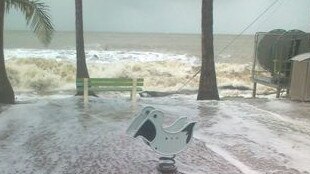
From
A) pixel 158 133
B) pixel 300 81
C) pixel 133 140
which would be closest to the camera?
pixel 158 133

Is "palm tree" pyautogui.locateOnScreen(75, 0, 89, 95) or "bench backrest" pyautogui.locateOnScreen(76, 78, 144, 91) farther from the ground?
"palm tree" pyautogui.locateOnScreen(75, 0, 89, 95)

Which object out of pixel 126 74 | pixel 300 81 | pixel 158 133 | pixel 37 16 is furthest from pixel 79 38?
pixel 126 74

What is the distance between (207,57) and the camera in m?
17.0

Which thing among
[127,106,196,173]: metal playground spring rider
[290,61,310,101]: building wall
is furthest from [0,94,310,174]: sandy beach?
[290,61,310,101]: building wall

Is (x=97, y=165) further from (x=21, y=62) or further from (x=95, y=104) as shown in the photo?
(x=21, y=62)

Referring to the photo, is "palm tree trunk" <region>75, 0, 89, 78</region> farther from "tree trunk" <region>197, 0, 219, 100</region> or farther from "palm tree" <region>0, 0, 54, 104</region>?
"tree trunk" <region>197, 0, 219, 100</region>

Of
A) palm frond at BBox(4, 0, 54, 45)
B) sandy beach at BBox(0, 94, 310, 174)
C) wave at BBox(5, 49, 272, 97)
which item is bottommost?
wave at BBox(5, 49, 272, 97)

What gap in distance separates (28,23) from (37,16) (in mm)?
346

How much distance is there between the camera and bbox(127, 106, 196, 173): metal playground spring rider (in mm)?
7598

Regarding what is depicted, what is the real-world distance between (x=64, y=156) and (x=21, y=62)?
32.4m

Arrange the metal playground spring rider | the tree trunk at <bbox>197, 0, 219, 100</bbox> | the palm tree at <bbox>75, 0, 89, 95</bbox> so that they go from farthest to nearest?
the palm tree at <bbox>75, 0, 89, 95</bbox>
the tree trunk at <bbox>197, 0, 219, 100</bbox>
the metal playground spring rider

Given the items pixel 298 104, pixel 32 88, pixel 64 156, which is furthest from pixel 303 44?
pixel 32 88

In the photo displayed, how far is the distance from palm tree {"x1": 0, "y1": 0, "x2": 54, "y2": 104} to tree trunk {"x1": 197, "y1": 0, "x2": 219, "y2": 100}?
466 centimetres

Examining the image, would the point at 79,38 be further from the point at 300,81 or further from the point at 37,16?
the point at 300,81
